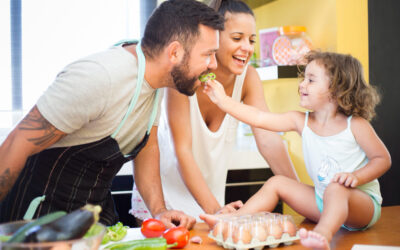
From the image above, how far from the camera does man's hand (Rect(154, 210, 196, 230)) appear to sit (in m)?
1.25

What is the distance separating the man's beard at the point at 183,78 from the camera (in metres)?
1.45

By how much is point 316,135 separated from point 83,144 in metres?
0.77

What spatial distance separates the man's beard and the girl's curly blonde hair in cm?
48

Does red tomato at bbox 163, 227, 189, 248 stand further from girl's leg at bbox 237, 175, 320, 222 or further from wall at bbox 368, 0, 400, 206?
wall at bbox 368, 0, 400, 206

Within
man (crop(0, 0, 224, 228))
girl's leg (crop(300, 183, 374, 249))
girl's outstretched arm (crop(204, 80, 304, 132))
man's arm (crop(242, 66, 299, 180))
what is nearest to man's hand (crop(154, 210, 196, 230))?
man (crop(0, 0, 224, 228))

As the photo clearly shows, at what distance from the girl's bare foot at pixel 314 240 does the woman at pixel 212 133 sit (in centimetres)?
60

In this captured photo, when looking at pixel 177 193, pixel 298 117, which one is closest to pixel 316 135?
pixel 298 117

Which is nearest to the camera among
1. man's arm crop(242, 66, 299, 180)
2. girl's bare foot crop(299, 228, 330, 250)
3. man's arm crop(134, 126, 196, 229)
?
girl's bare foot crop(299, 228, 330, 250)

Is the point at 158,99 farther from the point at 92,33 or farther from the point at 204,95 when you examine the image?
the point at 92,33

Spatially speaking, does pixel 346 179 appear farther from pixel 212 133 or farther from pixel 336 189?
pixel 212 133

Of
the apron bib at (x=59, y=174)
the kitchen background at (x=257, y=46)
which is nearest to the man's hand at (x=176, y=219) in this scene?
the apron bib at (x=59, y=174)

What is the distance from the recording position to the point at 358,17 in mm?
2338

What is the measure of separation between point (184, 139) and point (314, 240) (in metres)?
0.83

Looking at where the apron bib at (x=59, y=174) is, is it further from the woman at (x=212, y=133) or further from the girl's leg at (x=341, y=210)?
the girl's leg at (x=341, y=210)
